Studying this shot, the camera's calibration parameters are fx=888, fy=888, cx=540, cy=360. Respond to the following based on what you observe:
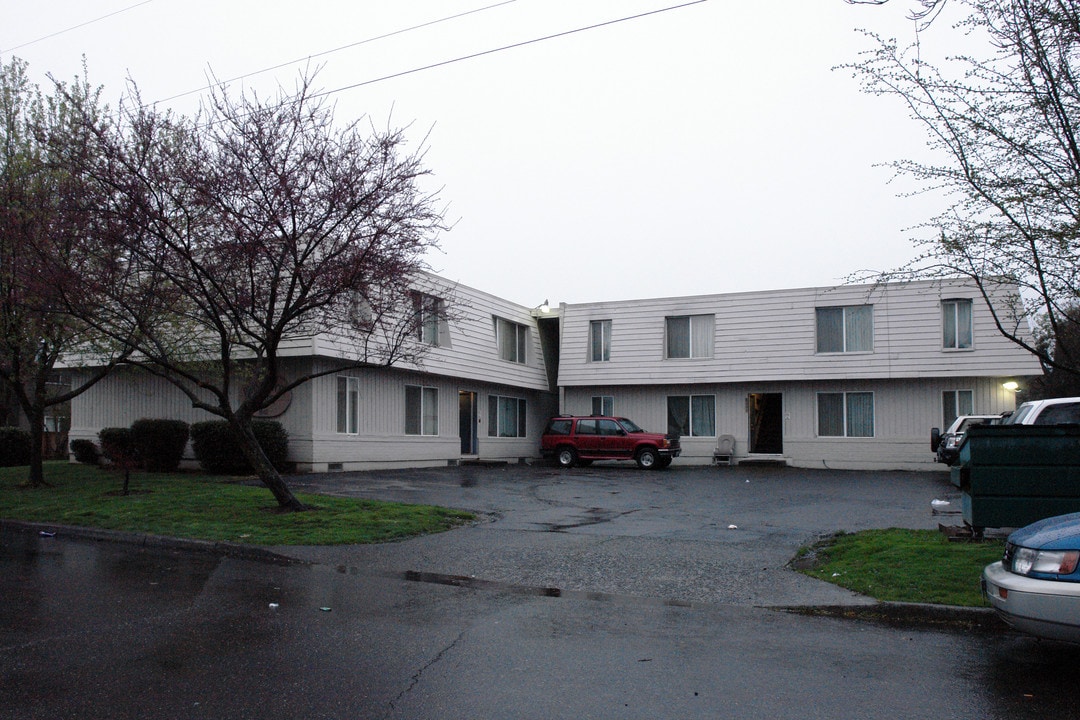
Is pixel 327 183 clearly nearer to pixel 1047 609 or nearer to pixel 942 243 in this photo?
pixel 942 243

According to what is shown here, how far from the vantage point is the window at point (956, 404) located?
26812 mm

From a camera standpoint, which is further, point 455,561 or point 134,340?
point 134,340

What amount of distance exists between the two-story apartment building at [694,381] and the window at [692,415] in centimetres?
5

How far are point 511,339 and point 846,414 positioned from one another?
37.9ft

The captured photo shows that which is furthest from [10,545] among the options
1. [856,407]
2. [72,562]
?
[856,407]

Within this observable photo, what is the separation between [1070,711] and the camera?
535 cm

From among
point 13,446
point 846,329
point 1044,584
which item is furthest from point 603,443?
point 1044,584

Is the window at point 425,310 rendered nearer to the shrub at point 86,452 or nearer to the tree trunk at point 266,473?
the tree trunk at point 266,473

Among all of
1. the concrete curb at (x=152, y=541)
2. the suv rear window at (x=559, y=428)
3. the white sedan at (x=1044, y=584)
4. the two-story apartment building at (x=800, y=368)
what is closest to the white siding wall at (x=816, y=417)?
the two-story apartment building at (x=800, y=368)

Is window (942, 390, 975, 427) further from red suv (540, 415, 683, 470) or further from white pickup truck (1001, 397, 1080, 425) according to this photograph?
white pickup truck (1001, 397, 1080, 425)

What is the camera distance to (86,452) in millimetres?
24484

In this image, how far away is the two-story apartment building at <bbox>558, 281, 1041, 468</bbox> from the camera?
87.5 feet

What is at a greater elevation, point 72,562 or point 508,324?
point 508,324

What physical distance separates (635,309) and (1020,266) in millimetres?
21178
